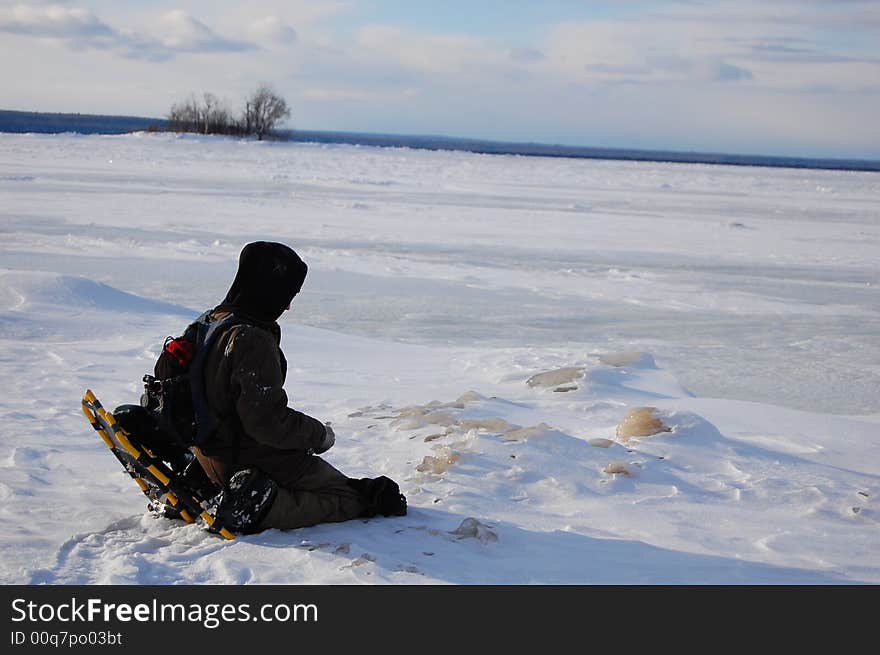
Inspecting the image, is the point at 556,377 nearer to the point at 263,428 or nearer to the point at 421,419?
the point at 421,419

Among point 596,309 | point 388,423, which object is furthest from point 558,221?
point 388,423

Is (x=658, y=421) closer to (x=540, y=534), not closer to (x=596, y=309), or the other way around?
(x=540, y=534)

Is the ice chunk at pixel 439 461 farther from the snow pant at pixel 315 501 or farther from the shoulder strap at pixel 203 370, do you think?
the shoulder strap at pixel 203 370

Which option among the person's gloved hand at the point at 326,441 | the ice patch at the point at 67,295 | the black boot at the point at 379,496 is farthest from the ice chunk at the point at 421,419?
the ice patch at the point at 67,295

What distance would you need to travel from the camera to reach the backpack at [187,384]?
341cm

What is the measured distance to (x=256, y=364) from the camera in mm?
3375

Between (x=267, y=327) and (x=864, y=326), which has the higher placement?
(x=267, y=327)

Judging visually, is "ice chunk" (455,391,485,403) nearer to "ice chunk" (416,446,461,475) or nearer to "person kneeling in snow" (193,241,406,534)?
"ice chunk" (416,446,461,475)

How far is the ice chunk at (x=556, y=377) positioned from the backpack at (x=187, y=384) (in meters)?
3.49

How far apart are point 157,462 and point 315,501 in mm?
617

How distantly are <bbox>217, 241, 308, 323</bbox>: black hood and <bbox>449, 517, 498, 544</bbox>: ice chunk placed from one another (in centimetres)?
115

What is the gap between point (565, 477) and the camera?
4594mm
